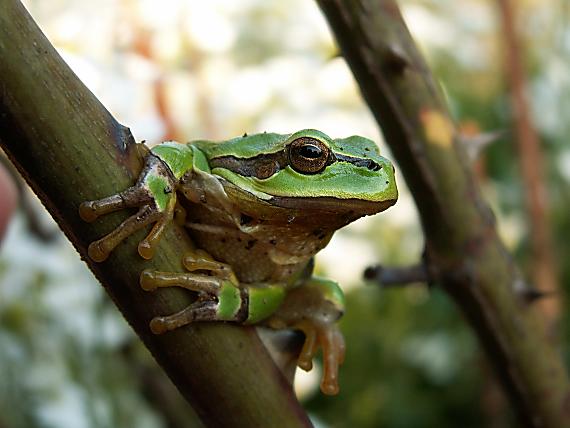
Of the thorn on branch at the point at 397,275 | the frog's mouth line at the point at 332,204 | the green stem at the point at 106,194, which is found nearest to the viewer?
the green stem at the point at 106,194

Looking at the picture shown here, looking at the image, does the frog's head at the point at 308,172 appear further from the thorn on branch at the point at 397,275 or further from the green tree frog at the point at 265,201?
the thorn on branch at the point at 397,275

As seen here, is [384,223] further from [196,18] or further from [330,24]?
[330,24]

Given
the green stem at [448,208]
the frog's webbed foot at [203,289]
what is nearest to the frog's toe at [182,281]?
the frog's webbed foot at [203,289]

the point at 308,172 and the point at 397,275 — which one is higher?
the point at 308,172

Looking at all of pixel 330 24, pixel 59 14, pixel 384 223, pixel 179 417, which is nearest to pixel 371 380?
pixel 384 223

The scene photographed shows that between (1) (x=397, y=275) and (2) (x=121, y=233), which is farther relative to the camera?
(1) (x=397, y=275)

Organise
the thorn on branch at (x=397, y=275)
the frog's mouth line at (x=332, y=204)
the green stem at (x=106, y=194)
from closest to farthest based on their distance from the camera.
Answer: the green stem at (x=106, y=194) < the frog's mouth line at (x=332, y=204) < the thorn on branch at (x=397, y=275)

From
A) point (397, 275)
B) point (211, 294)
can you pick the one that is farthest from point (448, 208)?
point (211, 294)

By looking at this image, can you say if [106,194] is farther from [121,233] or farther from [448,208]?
[448,208]
